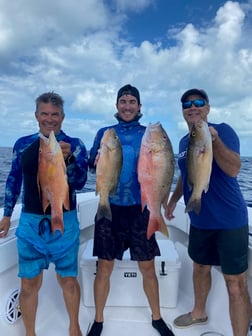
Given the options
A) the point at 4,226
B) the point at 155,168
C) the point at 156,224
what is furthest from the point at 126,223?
the point at 4,226

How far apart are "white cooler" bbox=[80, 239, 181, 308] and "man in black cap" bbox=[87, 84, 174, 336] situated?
0.49 metres

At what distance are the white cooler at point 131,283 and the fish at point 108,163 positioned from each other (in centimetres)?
127

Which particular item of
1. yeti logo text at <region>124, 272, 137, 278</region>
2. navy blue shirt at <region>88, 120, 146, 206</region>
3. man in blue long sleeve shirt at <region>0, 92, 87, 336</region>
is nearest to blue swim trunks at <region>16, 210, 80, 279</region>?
man in blue long sleeve shirt at <region>0, 92, 87, 336</region>

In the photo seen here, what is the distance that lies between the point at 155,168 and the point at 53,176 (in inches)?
30.7

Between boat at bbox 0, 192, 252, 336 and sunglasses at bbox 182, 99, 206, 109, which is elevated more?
sunglasses at bbox 182, 99, 206, 109

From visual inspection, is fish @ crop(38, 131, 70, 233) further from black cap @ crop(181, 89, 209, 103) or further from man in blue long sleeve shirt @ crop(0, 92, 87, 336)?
black cap @ crop(181, 89, 209, 103)

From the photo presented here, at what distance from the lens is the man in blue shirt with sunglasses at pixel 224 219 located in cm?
250

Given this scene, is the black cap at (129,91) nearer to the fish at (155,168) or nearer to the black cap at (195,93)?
the black cap at (195,93)

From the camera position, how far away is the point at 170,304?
3.44 m

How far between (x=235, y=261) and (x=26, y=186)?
182 centimetres

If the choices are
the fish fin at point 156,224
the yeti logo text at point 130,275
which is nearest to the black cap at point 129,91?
the fish fin at point 156,224

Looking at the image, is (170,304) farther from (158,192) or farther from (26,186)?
(26,186)

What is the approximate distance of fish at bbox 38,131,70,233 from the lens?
2.17m

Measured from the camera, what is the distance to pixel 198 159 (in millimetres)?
2260
